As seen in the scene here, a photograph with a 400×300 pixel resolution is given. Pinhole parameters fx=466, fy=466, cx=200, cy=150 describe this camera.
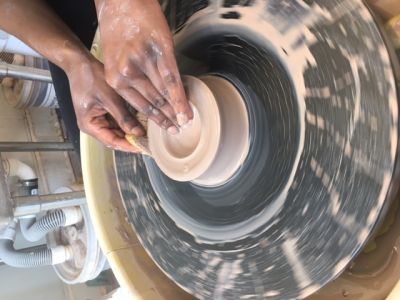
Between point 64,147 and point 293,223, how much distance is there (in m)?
1.44

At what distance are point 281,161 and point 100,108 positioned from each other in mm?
332

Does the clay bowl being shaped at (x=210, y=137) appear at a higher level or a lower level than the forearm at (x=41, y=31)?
lower

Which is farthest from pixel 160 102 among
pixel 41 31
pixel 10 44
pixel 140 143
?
pixel 10 44

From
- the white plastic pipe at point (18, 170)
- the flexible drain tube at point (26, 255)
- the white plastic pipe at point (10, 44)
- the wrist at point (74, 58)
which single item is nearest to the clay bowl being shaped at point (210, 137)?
the wrist at point (74, 58)

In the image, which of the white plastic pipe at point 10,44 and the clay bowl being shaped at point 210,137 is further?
the white plastic pipe at point 10,44

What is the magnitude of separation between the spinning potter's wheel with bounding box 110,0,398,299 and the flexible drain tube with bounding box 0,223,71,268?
3.17ft

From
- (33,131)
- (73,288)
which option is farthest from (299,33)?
(73,288)

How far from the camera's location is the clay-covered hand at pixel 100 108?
2.58ft

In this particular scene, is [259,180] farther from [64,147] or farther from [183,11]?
[64,147]

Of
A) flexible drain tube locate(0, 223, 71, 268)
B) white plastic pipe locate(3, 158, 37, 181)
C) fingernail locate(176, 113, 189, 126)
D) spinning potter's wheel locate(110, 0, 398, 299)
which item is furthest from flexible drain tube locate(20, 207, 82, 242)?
fingernail locate(176, 113, 189, 126)

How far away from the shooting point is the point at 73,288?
233 centimetres

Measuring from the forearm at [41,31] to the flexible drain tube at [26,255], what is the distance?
86cm

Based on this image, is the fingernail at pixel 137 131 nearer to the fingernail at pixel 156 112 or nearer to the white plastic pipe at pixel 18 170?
the fingernail at pixel 156 112

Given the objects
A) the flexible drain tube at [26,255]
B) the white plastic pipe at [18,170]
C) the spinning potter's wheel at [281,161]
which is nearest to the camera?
the spinning potter's wheel at [281,161]
